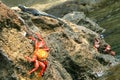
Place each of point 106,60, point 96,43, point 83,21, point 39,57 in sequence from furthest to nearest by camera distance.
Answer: point 83,21, point 96,43, point 106,60, point 39,57

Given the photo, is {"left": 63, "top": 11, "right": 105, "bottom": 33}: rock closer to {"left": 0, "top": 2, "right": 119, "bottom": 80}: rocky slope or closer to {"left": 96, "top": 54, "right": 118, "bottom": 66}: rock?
{"left": 96, "top": 54, "right": 118, "bottom": 66}: rock

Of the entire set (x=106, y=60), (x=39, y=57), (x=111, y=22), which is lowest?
(x=39, y=57)

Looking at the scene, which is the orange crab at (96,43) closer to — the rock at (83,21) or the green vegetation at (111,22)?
the green vegetation at (111,22)

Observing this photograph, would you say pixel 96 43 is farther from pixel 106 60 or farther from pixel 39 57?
pixel 39 57

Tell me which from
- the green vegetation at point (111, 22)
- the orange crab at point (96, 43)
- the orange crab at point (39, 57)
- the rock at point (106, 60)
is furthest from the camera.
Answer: the green vegetation at point (111, 22)

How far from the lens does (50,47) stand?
21750 millimetres

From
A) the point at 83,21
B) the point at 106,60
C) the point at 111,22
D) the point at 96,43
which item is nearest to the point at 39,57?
the point at 106,60

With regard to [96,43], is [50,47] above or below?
below

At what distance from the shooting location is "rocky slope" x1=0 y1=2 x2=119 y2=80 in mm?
17203

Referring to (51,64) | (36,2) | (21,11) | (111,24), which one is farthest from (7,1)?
(51,64)

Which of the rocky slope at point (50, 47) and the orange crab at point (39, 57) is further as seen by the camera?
the orange crab at point (39, 57)

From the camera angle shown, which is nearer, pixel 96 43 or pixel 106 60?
pixel 106 60

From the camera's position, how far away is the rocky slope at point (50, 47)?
17203mm

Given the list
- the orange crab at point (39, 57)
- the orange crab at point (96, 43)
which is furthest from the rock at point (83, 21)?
the orange crab at point (39, 57)
